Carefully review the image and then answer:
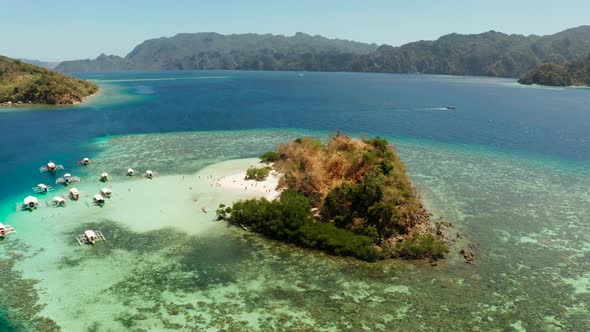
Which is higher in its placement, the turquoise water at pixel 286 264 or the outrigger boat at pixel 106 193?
the outrigger boat at pixel 106 193

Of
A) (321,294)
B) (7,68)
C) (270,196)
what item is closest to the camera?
(321,294)

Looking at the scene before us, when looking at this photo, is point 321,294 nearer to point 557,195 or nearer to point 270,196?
point 270,196

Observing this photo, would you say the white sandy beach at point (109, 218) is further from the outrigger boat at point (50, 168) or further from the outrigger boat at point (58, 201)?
the outrigger boat at point (50, 168)

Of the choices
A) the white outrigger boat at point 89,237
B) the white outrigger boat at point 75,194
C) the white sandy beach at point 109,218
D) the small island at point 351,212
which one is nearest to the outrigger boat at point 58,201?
the white sandy beach at point 109,218

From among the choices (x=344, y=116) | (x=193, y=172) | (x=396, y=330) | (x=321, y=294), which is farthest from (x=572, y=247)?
(x=344, y=116)

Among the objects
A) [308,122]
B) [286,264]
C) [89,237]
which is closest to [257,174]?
[286,264]

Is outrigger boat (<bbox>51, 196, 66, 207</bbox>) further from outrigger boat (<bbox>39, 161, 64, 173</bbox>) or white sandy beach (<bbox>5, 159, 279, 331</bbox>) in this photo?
outrigger boat (<bbox>39, 161, 64, 173</bbox>)
